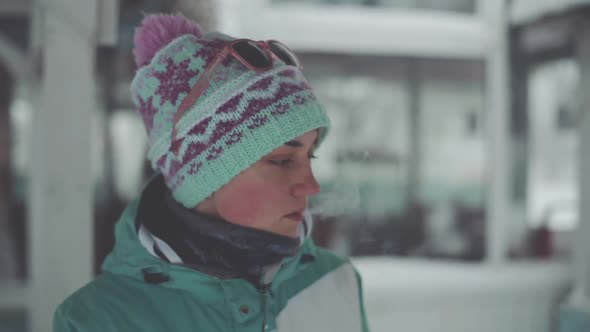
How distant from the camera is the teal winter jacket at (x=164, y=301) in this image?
103 cm

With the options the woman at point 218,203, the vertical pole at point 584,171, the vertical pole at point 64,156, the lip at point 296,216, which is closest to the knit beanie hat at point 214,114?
the woman at point 218,203

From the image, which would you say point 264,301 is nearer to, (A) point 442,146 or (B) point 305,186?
(B) point 305,186

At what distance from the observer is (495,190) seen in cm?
369

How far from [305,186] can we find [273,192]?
2.8 inches

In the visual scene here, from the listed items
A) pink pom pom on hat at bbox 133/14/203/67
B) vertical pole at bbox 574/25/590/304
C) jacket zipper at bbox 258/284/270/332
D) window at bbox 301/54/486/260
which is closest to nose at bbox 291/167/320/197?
jacket zipper at bbox 258/284/270/332

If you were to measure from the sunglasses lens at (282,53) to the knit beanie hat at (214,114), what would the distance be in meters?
0.04

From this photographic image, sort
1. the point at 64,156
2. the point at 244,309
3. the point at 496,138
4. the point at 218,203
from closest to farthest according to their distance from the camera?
1. the point at 244,309
2. the point at 218,203
3. the point at 64,156
4. the point at 496,138

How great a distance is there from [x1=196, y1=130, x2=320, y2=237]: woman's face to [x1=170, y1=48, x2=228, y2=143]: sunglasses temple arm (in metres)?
0.18

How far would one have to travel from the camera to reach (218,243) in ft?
3.74

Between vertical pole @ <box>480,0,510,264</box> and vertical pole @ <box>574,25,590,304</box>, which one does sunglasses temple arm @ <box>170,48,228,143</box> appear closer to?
vertical pole @ <box>574,25,590,304</box>

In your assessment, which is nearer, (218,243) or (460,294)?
(218,243)

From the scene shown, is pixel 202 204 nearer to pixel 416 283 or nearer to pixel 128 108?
pixel 128 108

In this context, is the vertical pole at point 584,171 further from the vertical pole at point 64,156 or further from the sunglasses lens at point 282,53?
the vertical pole at point 64,156

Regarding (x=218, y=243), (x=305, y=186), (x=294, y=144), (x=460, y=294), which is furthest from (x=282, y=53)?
(x=460, y=294)
